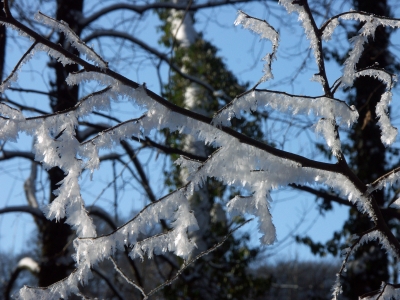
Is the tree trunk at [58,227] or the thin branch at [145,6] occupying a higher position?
the thin branch at [145,6]

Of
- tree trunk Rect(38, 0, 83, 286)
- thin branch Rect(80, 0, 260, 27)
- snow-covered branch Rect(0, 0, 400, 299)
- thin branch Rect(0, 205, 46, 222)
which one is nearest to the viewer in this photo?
snow-covered branch Rect(0, 0, 400, 299)

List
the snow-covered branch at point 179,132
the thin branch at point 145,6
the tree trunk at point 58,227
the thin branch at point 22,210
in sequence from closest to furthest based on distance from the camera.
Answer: the snow-covered branch at point 179,132 < the tree trunk at point 58,227 < the thin branch at point 22,210 < the thin branch at point 145,6

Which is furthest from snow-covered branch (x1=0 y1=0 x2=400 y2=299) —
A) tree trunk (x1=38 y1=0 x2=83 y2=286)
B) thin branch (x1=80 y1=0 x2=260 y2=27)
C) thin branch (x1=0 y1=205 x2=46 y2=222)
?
thin branch (x1=80 y1=0 x2=260 y2=27)

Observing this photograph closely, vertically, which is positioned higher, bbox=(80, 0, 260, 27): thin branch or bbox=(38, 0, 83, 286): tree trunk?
bbox=(80, 0, 260, 27): thin branch

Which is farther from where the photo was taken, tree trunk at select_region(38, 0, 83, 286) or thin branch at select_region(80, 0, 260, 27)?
thin branch at select_region(80, 0, 260, 27)

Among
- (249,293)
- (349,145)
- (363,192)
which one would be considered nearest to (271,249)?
(249,293)

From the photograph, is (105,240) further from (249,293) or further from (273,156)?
(249,293)

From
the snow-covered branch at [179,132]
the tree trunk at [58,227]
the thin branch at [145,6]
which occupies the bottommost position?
the snow-covered branch at [179,132]

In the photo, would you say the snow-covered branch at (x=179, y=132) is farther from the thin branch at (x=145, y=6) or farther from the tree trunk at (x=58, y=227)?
the thin branch at (x=145, y=6)

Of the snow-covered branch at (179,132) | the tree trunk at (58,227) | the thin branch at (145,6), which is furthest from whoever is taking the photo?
the thin branch at (145,6)

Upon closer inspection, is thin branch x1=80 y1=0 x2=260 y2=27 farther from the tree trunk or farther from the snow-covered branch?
the snow-covered branch

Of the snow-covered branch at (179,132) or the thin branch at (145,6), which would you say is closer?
the snow-covered branch at (179,132)

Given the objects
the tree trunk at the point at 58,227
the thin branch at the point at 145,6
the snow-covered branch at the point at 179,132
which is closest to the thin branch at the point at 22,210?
the tree trunk at the point at 58,227

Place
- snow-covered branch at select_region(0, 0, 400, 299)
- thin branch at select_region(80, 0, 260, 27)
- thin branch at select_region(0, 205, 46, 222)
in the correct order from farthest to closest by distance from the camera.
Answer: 1. thin branch at select_region(80, 0, 260, 27)
2. thin branch at select_region(0, 205, 46, 222)
3. snow-covered branch at select_region(0, 0, 400, 299)
